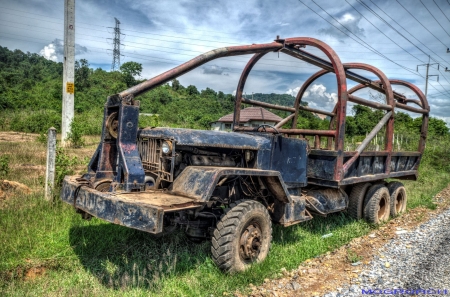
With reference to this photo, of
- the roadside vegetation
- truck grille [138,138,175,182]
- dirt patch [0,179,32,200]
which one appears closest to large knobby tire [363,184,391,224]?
the roadside vegetation

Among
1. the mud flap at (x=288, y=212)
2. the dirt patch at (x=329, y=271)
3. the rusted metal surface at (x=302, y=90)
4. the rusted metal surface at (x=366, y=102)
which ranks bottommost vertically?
the dirt patch at (x=329, y=271)

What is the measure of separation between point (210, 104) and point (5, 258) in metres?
47.4

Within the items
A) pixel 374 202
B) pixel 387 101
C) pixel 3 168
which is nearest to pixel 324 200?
pixel 374 202

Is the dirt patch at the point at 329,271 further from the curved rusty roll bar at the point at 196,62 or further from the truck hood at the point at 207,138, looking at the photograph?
the curved rusty roll bar at the point at 196,62

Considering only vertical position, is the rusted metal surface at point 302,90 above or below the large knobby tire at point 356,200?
above

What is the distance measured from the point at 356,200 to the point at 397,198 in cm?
197

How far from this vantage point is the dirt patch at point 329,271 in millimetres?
3645

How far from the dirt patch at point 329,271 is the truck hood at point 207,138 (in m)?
1.61

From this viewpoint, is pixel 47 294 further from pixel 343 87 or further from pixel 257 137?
pixel 343 87

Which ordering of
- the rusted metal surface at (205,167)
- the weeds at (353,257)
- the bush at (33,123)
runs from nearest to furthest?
1. the rusted metal surface at (205,167)
2. the weeds at (353,257)
3. the bush at (33,123)

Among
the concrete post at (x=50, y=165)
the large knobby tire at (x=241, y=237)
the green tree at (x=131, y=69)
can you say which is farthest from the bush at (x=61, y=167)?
the green tree at (x=131, y=69)

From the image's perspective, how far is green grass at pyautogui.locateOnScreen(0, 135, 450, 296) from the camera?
3.45 metres

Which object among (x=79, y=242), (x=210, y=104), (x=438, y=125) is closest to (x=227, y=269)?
(x=79, y=242)

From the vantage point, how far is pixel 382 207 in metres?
7.12
